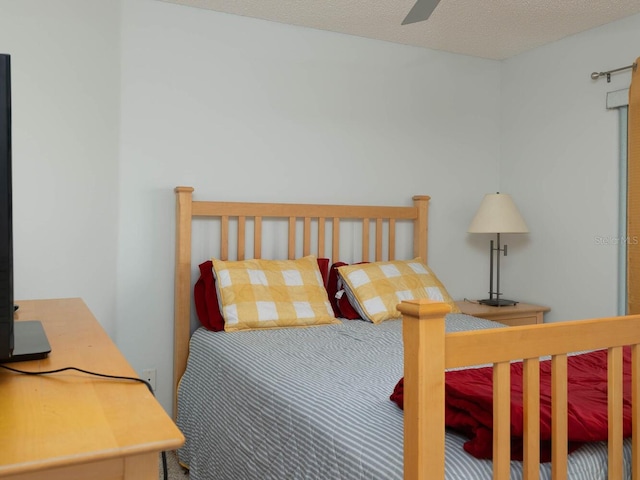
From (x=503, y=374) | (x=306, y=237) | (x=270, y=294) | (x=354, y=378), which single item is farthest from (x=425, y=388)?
(x=306, y=237)

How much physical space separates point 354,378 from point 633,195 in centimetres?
188

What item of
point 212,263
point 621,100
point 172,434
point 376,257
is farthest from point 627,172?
point 172,434

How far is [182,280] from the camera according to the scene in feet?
9.00

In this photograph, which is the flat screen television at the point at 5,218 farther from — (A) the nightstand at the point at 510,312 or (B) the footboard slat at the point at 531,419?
(A) the nightstand at the point at 510,312

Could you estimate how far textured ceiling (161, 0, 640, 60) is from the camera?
9.11 ft

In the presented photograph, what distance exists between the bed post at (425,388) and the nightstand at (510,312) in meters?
2.17

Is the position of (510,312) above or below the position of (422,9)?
below

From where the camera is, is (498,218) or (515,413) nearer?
(515,413)

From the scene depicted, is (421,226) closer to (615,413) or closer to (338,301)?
(338,301)

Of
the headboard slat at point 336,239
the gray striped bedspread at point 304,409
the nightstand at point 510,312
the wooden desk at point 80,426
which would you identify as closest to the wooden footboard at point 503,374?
the gray striped bedspread at point 304,409

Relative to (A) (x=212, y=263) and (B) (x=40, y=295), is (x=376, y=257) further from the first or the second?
(B) (x=40, y=295)

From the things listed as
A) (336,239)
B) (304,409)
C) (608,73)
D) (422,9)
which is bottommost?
(304,409)

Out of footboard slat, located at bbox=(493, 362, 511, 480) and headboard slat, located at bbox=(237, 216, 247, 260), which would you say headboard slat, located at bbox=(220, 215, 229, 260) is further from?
footboard slat, located at bbox=(493, 362, 511, 480)

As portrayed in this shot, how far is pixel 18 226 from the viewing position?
242 centimetres
